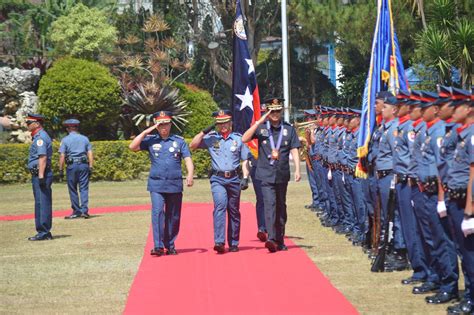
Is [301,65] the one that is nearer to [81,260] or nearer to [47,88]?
[47,88]

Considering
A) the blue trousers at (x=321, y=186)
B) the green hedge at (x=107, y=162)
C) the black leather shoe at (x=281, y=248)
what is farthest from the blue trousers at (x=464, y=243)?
the green hedge at (x=107, y=162)

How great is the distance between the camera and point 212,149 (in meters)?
14.1

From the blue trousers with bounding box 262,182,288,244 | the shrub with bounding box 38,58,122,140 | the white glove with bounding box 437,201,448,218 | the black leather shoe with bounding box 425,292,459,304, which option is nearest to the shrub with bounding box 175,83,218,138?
the shrub with bounding box 38,58,122,140

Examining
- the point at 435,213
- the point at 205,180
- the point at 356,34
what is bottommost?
the point at 205,180

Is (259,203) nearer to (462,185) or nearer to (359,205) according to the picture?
(359,205)

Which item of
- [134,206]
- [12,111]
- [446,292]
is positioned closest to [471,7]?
[134,206]

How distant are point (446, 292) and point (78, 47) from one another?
3149cm

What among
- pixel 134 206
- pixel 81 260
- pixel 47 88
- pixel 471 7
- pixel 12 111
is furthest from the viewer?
pixel 12 111

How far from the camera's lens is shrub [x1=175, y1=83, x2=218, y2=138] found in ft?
111

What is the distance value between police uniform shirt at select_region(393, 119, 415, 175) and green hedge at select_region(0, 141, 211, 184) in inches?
759

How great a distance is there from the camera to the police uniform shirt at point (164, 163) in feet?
45.3

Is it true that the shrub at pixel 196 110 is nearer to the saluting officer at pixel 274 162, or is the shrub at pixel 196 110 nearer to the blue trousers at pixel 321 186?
the blue trousers at pixel 321 186

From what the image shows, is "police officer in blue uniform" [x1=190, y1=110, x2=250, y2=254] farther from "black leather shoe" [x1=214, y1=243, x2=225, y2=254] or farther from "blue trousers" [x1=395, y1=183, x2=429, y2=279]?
"blue trousers" [x1=395, y1=183, x2=429, y2=279]

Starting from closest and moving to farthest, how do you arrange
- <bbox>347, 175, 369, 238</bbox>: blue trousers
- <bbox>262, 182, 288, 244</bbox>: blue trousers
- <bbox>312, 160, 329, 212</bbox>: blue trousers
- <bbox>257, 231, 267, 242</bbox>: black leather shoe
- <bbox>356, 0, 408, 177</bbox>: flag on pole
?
1. <bbox>356, 0, 408, 177</bbox>: flag on pole
2. <bbox>262, 182, 288, 244</bbox>: blue trousers
3. <bbox>347, 175, 369, 238</bbox>: blue trousers
4. <bbox>257, 231, 267, 242</bbox>: black leather shoe
5. <bbox>312, 160, 329, 212</bbox>: blue trousers
